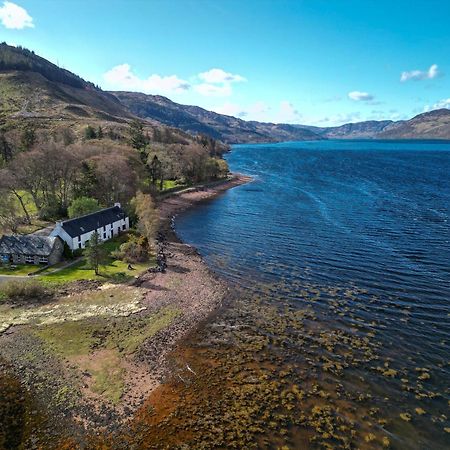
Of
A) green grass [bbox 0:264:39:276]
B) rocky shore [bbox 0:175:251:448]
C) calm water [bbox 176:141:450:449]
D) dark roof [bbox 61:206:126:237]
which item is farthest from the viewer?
dark roof [bbox 61:206:126:237]

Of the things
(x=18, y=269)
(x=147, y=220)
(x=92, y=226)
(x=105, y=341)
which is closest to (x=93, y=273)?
(x=18, y=269)

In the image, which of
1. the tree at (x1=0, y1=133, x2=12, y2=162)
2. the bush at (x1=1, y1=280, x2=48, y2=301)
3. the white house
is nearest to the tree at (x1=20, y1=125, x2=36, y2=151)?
the tree at (x1=0, y1=133, x2=12, y2=162)

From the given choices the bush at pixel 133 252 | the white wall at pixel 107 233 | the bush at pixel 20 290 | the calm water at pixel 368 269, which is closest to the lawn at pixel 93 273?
the bush at pixel 133 252

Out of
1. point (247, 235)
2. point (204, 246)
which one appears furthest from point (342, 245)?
point (204, 246)

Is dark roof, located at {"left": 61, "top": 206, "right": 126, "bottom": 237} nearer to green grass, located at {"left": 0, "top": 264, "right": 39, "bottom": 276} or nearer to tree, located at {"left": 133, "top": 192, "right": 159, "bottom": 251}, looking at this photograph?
tree, located at {"left": 133, "top": 192, "right": 159, "bottom": 251}

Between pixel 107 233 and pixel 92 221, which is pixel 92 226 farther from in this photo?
pixel 107 233

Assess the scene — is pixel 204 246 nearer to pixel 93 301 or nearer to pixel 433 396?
pixel 93 301
